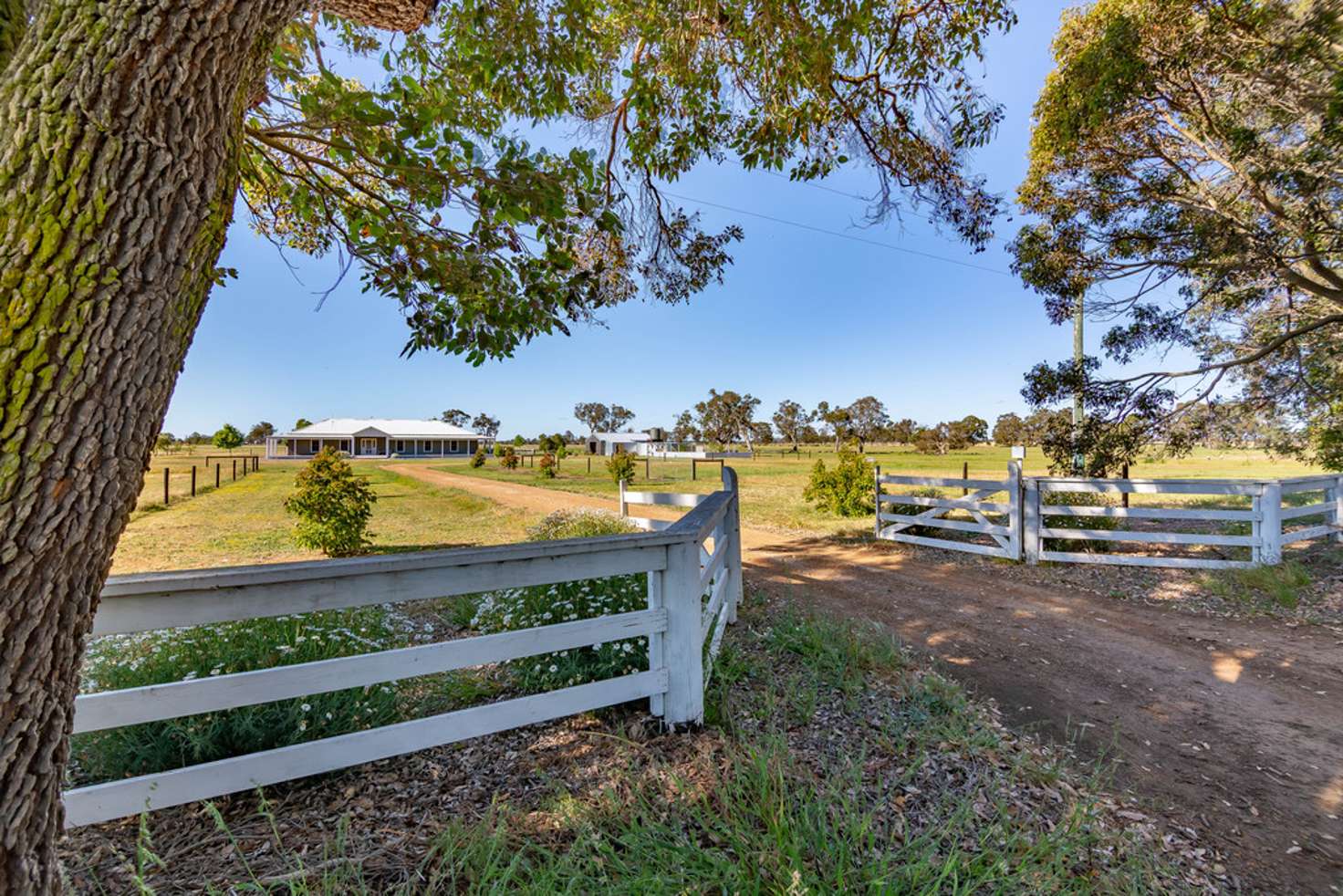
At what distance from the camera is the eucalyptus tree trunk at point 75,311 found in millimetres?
1057

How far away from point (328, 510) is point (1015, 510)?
10.3m

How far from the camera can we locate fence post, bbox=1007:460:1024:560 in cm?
731

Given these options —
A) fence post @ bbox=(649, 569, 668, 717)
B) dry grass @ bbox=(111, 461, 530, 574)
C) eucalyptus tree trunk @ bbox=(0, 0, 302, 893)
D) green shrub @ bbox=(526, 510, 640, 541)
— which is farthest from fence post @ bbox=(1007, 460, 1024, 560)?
eucalyptus tree trunk @ bbox=(0, 0, 302, 893)

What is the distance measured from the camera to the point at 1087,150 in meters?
7.35

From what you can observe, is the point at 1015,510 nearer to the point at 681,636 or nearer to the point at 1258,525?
the point at 1258,525

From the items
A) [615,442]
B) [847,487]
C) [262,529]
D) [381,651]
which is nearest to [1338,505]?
[847,487]

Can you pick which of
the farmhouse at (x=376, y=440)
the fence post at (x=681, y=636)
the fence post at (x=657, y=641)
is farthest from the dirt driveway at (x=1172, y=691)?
the farmhouse at (x=376, y=440)

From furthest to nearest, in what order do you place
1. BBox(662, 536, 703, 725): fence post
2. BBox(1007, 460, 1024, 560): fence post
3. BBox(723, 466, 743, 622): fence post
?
BBox(1007, 460, 1024, 560): fence post, BBox(723, 466, 743, 622): fence post, BBox(662, 536, 703, 725): fence post

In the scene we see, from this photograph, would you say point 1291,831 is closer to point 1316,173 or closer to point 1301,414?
point 1316,173

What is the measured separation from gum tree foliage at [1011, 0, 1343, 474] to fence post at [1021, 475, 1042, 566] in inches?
45.3

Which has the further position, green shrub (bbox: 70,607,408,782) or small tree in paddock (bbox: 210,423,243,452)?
small tree in paddock (bbox: 210,423,243,452)

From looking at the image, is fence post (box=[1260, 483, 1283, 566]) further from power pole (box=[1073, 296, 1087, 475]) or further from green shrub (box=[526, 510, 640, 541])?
green shrub (box=[526, 510, 640, 541])

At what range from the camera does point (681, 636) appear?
8.86 ft

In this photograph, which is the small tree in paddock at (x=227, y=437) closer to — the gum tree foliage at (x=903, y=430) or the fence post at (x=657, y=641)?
the fence post at (x=657, y=641)
